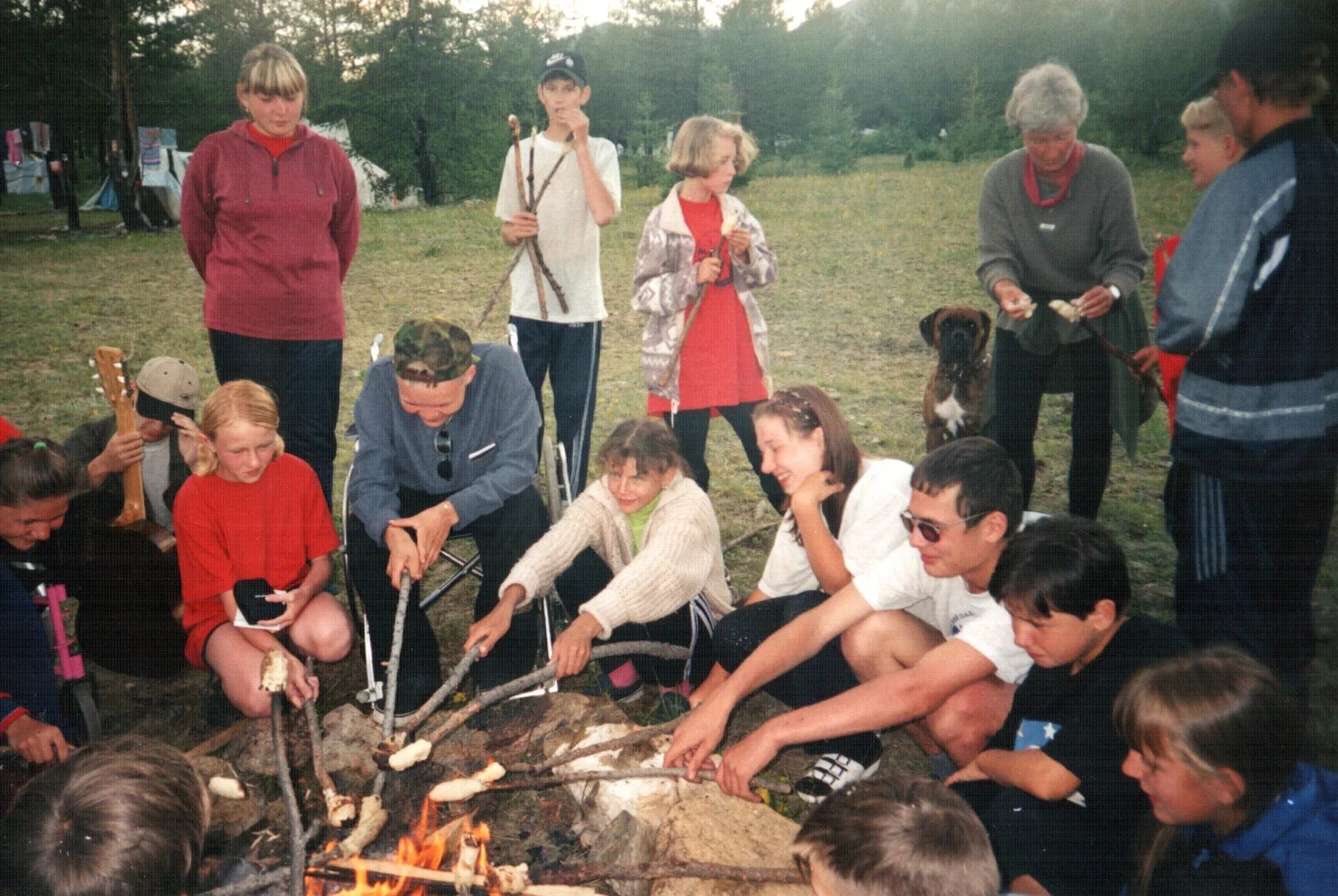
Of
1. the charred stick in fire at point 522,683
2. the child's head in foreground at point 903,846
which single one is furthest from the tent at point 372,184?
the child's head in foreground at point 903,846

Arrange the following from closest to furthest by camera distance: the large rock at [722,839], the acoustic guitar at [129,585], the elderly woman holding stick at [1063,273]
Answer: the large rock at [722,839] < the acoustic guitar at [129,585] < the elderly woman holding stick at [1063,273]

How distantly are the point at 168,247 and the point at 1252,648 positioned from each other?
18.8 metres

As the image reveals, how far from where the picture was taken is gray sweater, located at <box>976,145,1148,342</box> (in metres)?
3.97

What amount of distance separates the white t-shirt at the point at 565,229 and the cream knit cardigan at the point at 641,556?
1464 millimetres

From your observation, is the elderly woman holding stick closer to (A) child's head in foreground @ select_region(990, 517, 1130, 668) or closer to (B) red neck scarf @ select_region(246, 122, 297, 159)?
(A) child's head in foreground @ select_region(990, 517, 1130, 668)

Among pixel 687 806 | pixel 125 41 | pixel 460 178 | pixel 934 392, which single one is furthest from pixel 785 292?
pixel 125 41

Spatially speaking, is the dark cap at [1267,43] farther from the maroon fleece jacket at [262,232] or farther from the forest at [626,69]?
the forest at [626,69]

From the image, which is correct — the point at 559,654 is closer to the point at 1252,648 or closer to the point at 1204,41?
the point at 1252,648

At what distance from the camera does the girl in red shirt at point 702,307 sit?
4520mm

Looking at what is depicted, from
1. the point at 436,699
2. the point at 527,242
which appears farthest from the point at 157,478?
the point at 436,699

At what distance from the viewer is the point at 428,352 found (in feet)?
11.2

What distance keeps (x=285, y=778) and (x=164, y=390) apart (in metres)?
2.27

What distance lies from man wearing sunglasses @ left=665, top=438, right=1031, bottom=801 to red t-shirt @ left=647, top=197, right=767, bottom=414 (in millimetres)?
1815

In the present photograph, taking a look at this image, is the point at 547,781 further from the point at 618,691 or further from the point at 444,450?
the point at 444,450
